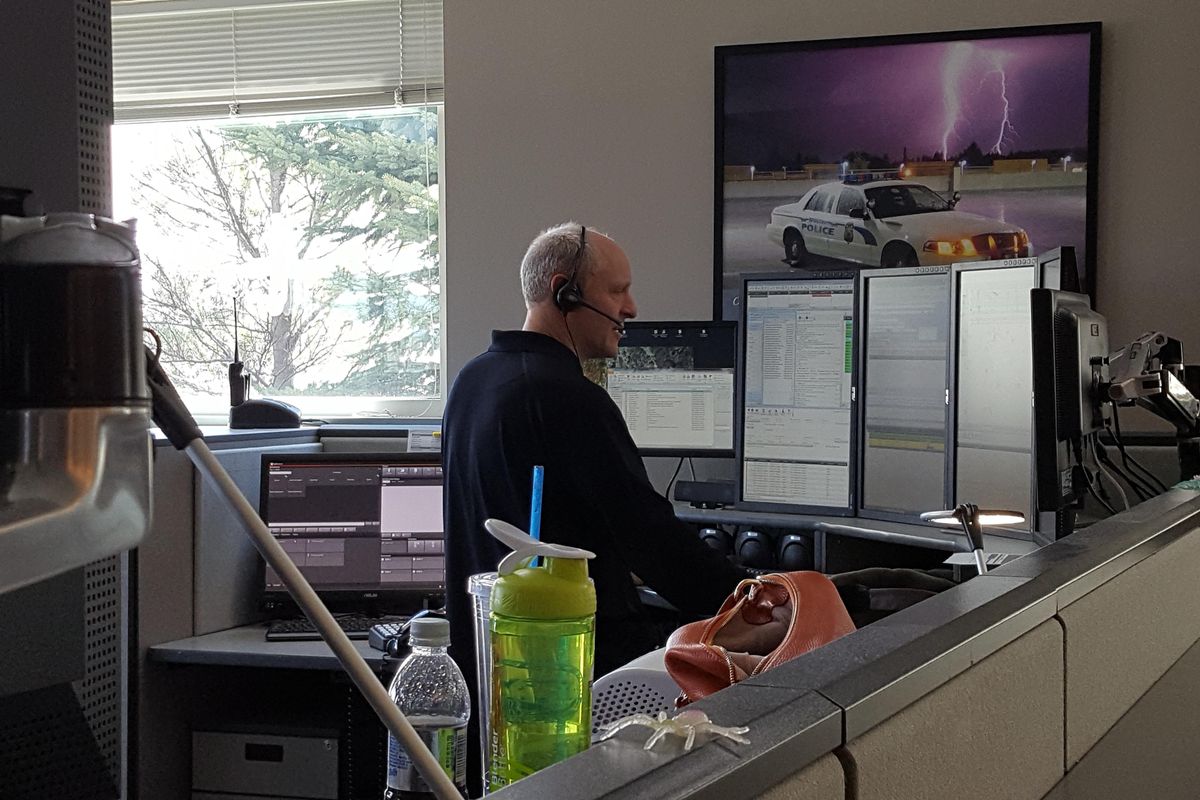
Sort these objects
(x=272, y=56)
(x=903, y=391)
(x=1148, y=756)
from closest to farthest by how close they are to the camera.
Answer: (x=1148, y=756) → (x=903, y=391) → (x=272, y=56)

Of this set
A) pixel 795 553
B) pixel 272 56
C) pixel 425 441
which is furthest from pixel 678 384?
pixel 272 56

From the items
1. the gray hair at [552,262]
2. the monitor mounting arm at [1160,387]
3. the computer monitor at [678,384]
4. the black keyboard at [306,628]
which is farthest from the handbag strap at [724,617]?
the computer monitor at [678,384]

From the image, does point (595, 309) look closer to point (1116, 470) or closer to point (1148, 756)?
point (1116, 470)

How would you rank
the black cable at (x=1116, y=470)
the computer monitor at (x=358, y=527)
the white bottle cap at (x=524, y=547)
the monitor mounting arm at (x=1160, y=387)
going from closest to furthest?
the white bottle cap at (x=524, y=547), the monitor mounting arm at (x=1160, y=387), the black cable at (x=1116, y=470), the computer monitor at (x=358, y=527)

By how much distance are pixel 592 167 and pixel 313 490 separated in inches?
56.1

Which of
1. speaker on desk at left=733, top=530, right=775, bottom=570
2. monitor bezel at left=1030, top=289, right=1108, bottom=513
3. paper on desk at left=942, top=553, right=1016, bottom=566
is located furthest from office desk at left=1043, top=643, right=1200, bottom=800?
speaker on desk at left=733, top=530, right=775, bottom=570

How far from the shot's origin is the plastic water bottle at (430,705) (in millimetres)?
1092

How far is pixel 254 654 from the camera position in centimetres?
242

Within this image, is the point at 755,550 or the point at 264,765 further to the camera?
the point at 755,550

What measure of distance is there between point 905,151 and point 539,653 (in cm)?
298

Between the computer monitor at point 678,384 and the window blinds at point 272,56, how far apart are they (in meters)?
1.26

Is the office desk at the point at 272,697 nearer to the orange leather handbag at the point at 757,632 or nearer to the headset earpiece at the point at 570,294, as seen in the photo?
the headset earpiece at the point at 570,294

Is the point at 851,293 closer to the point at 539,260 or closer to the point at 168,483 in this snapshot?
the point at 539,260

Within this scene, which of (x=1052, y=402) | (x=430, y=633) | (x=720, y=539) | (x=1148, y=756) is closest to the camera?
(x=430, y=633)
